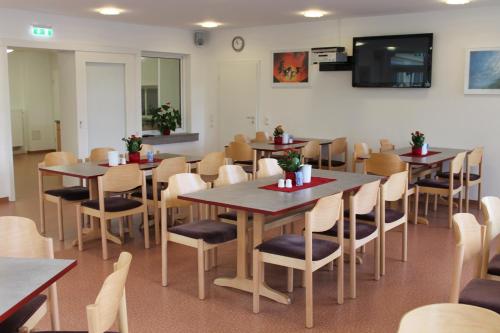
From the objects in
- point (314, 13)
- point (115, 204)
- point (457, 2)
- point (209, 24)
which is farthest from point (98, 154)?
point (457, 2)

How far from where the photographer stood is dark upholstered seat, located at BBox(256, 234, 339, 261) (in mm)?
3570

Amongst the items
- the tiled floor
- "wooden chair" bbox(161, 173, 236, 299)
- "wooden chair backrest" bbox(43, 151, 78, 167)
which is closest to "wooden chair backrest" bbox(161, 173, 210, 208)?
"wooden chair" bbox(161, 173, 236, 299)

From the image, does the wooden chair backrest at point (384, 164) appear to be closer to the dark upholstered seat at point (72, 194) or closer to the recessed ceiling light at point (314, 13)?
the recessed ceiling light at point (314, 13)

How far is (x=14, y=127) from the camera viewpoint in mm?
12453

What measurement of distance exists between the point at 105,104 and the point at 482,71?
18.1 feet

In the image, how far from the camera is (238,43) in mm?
9531

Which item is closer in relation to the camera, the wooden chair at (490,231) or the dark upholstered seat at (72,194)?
the wooden chair at (490,231)

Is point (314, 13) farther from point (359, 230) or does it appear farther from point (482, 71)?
point (359, 230)

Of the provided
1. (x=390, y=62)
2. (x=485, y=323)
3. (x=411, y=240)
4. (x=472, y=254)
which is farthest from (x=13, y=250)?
(x=390, y=62)

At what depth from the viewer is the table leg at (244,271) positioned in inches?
153

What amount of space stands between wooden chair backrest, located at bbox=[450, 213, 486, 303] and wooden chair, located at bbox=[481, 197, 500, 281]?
0.07 meters

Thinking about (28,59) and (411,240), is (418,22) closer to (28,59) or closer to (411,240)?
(411,240)

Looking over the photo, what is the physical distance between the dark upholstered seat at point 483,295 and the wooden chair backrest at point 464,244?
0.08 m

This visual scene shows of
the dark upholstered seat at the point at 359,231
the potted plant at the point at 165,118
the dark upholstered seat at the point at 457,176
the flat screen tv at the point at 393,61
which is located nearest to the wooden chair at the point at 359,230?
the dark upholstered seat at the point at 359,231
